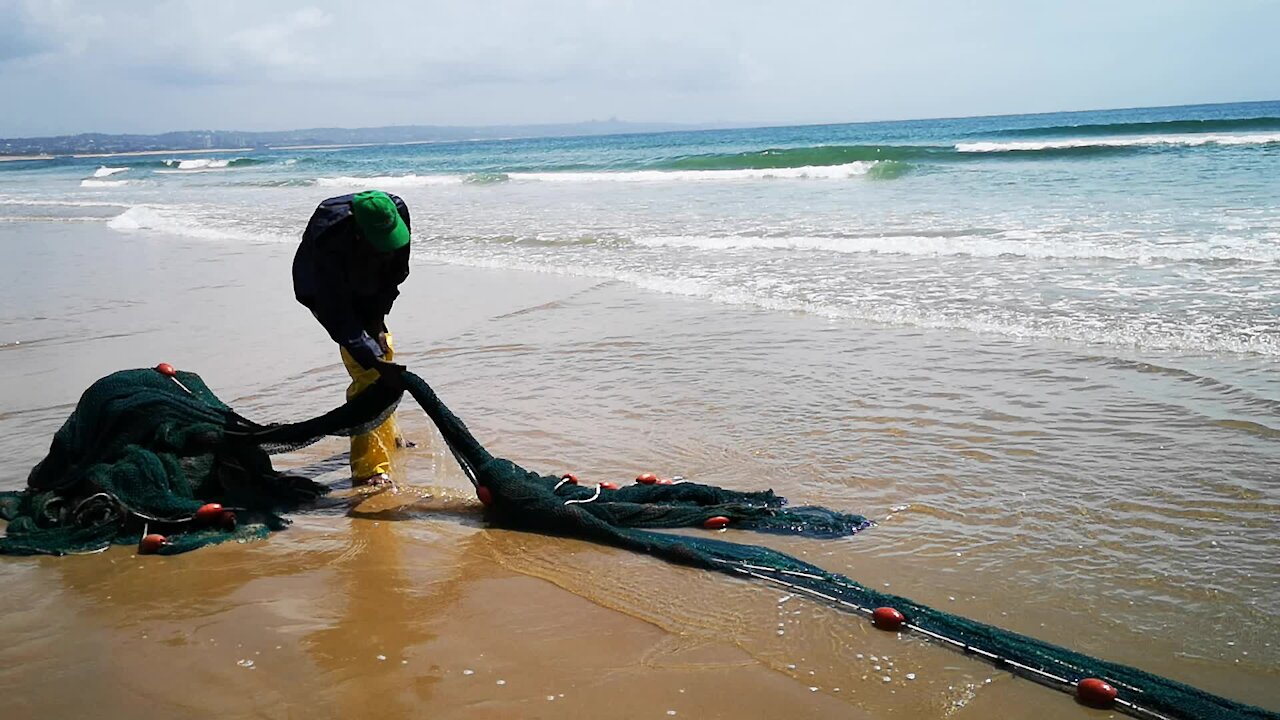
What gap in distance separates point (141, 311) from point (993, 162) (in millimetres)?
25242

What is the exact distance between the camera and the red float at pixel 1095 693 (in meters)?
2.80

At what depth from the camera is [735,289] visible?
31.7 ft

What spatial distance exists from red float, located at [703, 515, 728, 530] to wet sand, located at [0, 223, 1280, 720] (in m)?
0.33

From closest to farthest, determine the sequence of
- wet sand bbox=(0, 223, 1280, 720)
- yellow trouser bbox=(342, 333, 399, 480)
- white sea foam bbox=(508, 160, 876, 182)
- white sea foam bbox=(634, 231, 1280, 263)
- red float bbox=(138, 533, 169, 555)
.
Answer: wet sand bbox=(0, 223, 1280, 720)
red float bbox=(138, 533, 169, 555)
yellow trouser bbox=(342, 333, 399, 480)
white sea foam bbox=(634, 231, 1280, 263)
white sea foam bbox=(508, 160, 876, 182)

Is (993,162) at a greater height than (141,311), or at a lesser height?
greater

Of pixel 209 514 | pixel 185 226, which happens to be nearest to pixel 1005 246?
pixel 209 514

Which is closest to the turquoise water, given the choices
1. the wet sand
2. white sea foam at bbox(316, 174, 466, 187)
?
the wet sand

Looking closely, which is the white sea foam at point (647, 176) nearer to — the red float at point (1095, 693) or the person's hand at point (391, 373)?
the person's hand at point (391, 373)

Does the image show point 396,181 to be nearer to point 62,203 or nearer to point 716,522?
point 62,203

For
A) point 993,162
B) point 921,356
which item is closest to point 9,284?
point 921,356

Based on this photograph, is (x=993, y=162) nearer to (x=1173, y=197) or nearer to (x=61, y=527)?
(x=1173, y=197)

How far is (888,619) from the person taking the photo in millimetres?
3254

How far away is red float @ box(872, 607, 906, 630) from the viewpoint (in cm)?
325

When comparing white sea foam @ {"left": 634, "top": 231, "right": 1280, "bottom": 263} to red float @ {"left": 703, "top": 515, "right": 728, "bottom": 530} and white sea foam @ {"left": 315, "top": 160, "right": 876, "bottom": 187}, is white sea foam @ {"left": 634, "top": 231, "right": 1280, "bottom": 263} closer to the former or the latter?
red float @ {"left": 703, "top": 515, "right": 728, "bottom": 530}
